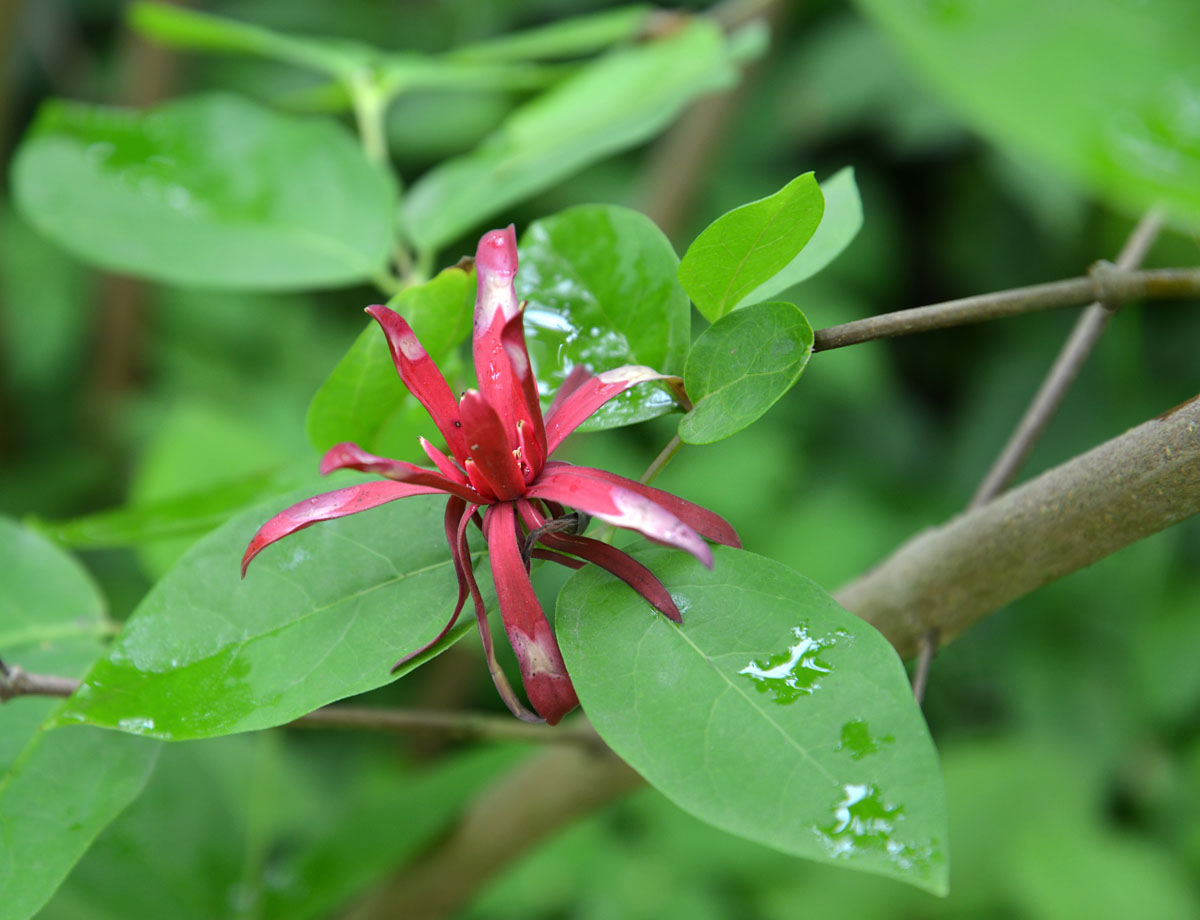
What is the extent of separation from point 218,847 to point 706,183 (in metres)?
1.21

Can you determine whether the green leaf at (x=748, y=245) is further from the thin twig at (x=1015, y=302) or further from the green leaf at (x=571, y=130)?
the green leaf at (x=571, y=130)

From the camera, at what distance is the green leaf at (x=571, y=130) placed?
495 millimetres

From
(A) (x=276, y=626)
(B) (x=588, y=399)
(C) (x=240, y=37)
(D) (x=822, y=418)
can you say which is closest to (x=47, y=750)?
(A) (x=276, y=626)

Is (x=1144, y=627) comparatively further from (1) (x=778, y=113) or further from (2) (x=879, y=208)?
(1) (x=778, y=113)

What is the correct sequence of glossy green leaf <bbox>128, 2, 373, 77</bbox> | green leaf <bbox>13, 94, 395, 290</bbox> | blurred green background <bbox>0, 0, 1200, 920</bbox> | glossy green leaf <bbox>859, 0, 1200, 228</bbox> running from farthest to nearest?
blurred green background <bbox>0, 0, 1200, 920</bbox>
glossy green leaf <bbox>128, 2, 373, 77</bbox>
green leaf <bbox>13, 94, 395, 290</bbox>
glossy green leaf <bbox>859, 0, 1200, 228</bbox>

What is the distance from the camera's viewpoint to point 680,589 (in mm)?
255

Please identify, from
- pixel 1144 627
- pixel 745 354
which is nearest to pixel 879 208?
pixel 1144 627

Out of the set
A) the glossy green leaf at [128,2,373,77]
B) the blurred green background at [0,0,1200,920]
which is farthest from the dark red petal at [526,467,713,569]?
the blurred green background at [0,0,1200,920]

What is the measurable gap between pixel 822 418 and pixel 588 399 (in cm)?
143

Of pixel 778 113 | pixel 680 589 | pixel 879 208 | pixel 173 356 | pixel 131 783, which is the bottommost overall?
pixel 173 356

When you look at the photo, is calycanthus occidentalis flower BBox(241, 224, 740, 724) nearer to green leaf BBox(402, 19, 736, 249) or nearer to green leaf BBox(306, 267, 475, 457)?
green leaf BBox(306, 267, 475, 457)

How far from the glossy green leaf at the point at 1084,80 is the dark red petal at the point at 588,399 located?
0.34ft

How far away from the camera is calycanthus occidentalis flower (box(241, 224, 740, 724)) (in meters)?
0.24

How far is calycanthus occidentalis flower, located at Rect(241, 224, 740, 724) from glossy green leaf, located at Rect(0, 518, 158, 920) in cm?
12
